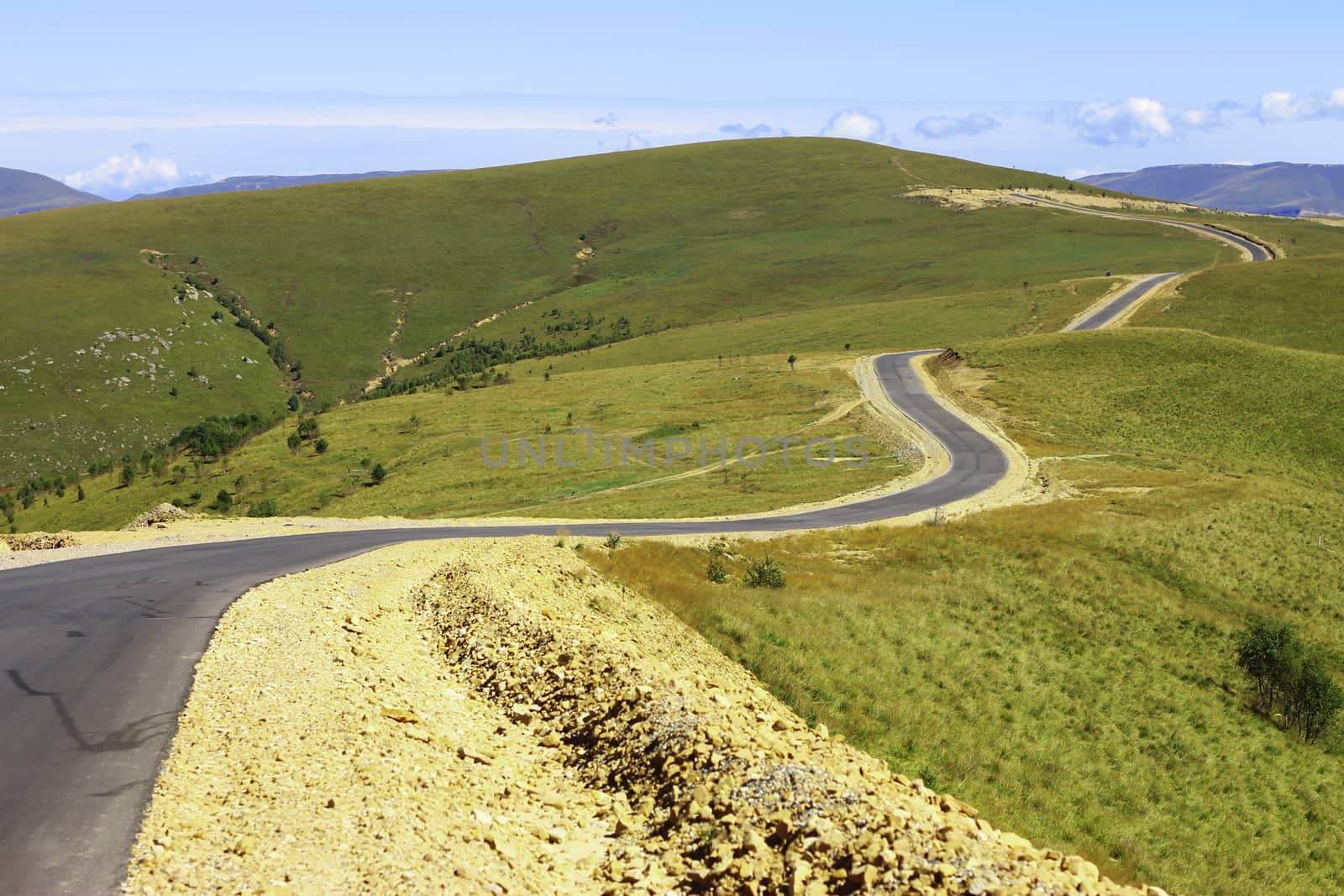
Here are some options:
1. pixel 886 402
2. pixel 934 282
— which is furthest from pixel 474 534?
pixel 934 282

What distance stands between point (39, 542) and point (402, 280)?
Result: 5486 inches

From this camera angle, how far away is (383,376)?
133375mm

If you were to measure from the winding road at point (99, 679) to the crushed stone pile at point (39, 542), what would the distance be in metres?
4.90

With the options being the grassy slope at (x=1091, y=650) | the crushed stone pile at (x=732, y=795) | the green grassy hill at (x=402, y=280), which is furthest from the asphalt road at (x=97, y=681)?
the green grassy hill at (x=402, y=280)

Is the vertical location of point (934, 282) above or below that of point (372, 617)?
above

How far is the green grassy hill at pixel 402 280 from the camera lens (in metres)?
117

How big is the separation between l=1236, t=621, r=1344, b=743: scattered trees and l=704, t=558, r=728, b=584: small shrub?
1709cm

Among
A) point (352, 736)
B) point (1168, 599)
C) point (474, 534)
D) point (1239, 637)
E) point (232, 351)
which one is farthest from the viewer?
point (232, 351)

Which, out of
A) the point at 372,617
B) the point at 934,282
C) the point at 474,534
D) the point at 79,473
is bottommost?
the point at 79,473

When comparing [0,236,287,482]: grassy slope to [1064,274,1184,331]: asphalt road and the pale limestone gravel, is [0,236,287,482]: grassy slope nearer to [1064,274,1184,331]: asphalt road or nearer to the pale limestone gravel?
[1064,274,1184,331]: asphalt road

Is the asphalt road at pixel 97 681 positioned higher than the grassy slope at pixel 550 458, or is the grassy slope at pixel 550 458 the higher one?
the asphalt road at pixel 97 681

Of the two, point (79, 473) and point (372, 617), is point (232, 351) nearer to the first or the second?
point (79, 473)

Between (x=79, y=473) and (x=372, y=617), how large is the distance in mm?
94836

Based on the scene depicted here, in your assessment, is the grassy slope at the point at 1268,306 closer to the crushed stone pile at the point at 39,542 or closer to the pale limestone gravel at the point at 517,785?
the pale limestone gravel at the point at 517,785
